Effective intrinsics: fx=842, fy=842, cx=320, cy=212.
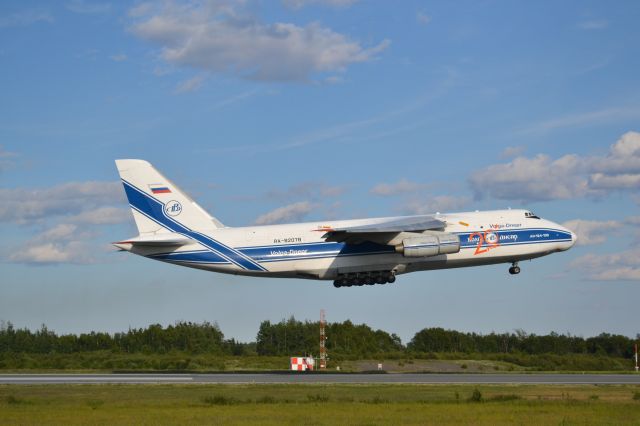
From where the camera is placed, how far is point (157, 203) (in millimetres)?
42344

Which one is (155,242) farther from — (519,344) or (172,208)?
(519,344)

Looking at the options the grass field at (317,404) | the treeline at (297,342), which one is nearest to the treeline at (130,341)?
the treeline at (297,342)

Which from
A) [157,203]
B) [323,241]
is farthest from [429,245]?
[157,203]

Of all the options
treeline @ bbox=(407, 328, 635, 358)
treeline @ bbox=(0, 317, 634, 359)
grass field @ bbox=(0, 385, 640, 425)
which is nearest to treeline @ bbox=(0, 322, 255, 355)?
treeline @ bbox=(0, 317, 634, 359)

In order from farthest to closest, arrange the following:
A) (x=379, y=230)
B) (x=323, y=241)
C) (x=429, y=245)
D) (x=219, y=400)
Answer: (x=323, y=241) < (x=429, y=245) < (x=379, y=230) < (x=219, y=400)

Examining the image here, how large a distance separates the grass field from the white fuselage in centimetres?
991

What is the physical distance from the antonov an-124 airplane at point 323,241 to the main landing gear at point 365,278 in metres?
0.05

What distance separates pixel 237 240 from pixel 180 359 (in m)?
13.4

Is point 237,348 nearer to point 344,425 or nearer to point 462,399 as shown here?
point 462,399

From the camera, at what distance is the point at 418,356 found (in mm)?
54594

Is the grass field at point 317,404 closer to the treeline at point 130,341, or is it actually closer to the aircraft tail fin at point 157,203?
the aircraft tail fin at point 157,203

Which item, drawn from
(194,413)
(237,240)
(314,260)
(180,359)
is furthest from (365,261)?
(194,413)

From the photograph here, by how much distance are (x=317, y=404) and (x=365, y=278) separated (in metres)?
17.0

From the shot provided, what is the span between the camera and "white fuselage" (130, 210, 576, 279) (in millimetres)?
41062
